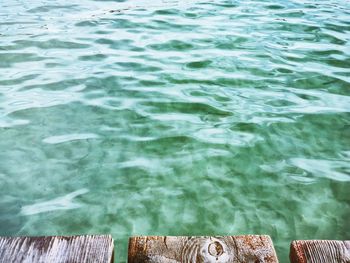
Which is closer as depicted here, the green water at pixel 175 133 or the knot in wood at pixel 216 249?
the knot in wood at pixel 216 249

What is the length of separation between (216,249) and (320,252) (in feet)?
1.54

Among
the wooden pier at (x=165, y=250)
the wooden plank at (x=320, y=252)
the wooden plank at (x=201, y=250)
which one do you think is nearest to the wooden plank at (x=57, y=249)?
the wooden pier at (x=165, y=250)

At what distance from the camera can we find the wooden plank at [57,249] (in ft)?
4.58

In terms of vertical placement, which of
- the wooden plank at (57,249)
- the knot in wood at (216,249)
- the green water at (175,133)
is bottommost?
the green water at (175,133)

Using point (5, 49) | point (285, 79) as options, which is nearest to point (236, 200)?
point (285, 79)

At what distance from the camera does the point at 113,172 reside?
346cm

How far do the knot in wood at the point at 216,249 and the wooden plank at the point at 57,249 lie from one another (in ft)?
1.49

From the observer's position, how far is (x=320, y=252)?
57.3 inches

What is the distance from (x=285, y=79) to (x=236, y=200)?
3.13m

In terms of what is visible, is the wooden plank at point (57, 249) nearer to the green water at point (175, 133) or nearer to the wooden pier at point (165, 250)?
the wooden pier at point (165, 250)

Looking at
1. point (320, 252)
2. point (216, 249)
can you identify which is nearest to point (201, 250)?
point (216, 249)

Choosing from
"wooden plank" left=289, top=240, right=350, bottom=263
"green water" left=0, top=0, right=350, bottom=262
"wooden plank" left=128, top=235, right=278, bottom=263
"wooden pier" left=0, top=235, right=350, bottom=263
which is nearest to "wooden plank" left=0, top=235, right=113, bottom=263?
"wooden pier" left=0, top=235, right=350, bottom=263

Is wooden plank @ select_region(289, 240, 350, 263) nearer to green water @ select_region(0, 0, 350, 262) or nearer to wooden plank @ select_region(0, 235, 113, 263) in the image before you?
wooden plank @ select_region(0, 235, 113, 263)

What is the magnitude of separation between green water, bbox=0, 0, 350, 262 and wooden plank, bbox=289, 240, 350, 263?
4.26 ft
